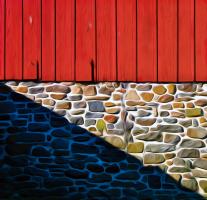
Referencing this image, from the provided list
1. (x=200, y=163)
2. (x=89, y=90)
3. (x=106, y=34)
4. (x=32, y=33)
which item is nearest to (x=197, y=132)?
(x=200, y=163)

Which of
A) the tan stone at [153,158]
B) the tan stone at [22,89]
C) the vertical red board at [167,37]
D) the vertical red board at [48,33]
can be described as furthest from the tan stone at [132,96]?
the tan stone at [22,89]

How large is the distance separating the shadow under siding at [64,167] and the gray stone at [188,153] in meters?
0.39

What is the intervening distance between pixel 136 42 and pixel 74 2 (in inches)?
45.3

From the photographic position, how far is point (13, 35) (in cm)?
770

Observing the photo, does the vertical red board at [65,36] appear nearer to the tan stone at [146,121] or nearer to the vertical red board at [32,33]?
the vertical red board at [32,33]

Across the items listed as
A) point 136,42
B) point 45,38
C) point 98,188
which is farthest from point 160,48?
point 98,188

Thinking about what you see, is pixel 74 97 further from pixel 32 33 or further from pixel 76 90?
pixel 32 33

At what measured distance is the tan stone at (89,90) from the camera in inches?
297

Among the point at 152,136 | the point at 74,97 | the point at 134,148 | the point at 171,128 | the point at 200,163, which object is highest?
the point at 74,97

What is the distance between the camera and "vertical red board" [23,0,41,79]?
768 centimetres

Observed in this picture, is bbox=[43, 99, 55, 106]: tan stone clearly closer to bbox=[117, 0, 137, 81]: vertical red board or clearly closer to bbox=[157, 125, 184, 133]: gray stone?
bbox=[117, 0, 137, 81]: vertical red board

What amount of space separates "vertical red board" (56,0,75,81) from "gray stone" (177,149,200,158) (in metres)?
2.07

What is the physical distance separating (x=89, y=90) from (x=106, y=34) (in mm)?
916

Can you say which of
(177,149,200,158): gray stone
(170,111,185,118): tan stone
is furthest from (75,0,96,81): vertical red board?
(177,149,200,158): gray stone
